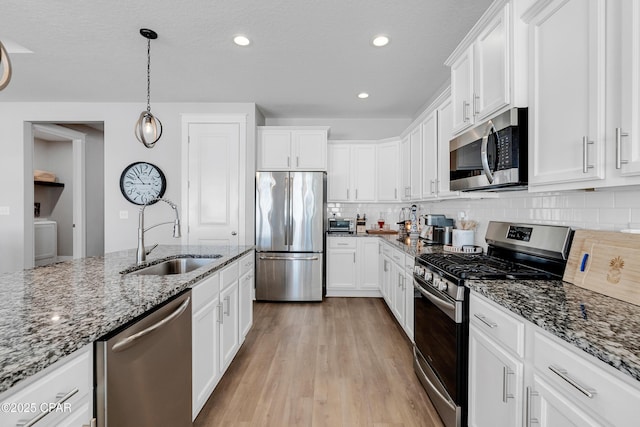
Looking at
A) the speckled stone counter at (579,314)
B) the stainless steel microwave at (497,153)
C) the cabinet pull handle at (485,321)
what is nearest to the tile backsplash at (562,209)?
the stainless steel microwave at (497,153)

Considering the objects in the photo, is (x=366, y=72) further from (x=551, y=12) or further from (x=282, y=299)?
(x=282, y=299)

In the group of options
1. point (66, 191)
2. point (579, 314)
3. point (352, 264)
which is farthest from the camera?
point (66, 191)

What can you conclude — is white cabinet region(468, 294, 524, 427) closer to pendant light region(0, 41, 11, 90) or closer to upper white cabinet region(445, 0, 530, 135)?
upper white cabinet region(445, 0, 530, 135)

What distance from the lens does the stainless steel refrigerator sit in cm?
412

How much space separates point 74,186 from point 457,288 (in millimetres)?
6313

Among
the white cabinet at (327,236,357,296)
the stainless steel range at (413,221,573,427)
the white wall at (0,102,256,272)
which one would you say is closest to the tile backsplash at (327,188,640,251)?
the stainless steel range at (413,221,573,427)

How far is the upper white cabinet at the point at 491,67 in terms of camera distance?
1.55m

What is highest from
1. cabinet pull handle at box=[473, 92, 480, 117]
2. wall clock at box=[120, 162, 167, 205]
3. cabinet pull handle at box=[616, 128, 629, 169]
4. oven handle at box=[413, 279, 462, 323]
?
cabinet pull handle at box=[473, 92, 480, 117]

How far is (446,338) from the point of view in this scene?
5.52 feet

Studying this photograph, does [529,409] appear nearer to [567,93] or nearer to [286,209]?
[567,93]

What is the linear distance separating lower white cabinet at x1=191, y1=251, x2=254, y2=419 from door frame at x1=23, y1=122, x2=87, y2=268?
155 inches

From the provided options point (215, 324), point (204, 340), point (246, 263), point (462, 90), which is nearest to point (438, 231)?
point (462, 90)

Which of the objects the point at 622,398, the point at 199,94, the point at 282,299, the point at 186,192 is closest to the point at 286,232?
the point at 282,299

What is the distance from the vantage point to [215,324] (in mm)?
1927
